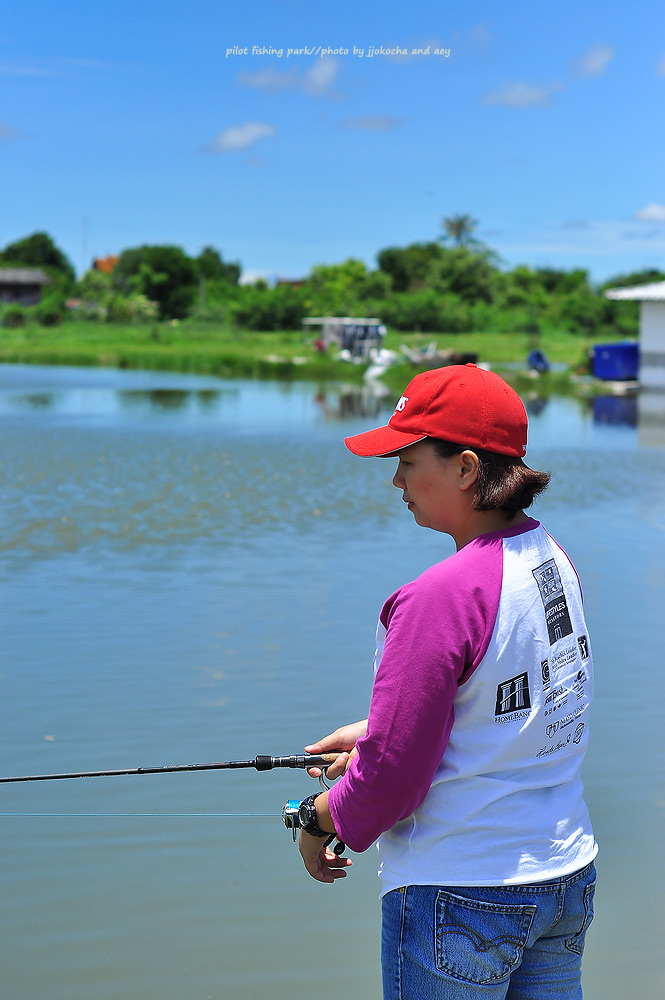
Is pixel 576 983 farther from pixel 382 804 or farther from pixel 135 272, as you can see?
pixel 135 272

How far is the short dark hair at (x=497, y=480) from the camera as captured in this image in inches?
67.9

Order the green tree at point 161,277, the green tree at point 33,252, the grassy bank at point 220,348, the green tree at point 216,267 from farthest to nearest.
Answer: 1. the green tree at point 33,252
2. the green tree at point 216,267
3. the green tree at point 161,277
4. the grassy bank at point 220,348

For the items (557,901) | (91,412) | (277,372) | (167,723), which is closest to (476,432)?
(557,901)

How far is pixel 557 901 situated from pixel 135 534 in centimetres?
777

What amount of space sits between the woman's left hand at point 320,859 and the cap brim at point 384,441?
621mm

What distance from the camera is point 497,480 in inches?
68.3

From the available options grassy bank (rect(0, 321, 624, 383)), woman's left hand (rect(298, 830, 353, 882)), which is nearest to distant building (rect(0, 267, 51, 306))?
grassy bank (rect(0, 321, 624, 383))

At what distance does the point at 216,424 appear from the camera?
1912 centimetres

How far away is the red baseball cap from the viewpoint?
1715mm

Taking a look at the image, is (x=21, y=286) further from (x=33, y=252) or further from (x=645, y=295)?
(x=645, y=295)

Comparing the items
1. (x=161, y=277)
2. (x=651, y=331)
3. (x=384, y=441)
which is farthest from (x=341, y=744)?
(x=161, y=277)

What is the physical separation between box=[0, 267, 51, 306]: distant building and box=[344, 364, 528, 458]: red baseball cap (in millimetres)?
91812

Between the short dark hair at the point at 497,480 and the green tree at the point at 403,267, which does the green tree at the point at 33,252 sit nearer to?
the green tree at the point at 403,267

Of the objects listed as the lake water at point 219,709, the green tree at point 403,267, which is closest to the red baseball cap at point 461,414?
the lake water at point 219,709
